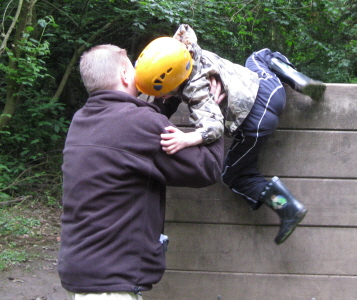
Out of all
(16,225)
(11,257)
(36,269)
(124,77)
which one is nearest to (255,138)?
(124,77)

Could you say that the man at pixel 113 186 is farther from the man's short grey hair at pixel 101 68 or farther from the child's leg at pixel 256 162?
the child's leg at pixel 256 162

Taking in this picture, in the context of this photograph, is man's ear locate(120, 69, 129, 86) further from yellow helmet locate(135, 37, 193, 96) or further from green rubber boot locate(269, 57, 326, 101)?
green rubber boot locate(269, 57, 326, 101)

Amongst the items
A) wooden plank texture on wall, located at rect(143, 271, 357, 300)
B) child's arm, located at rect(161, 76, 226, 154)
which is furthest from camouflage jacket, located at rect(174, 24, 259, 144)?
wooden plank texture on wall, located at rect(143, 271, 357, 300)

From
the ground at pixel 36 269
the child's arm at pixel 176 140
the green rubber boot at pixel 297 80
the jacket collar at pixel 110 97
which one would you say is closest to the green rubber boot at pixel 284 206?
the green rubber boot at pixel 297 80

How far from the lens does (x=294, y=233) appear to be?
2934 mm

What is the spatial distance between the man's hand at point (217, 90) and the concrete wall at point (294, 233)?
1.44 feet

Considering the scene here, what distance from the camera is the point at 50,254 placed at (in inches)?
195

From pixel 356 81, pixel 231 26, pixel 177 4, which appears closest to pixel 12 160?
pixel 177 4

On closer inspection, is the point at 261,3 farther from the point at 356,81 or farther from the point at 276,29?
the point at 356,81

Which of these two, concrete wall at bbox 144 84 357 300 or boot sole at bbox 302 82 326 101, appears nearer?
boot sole at bbox 302 82 326 101

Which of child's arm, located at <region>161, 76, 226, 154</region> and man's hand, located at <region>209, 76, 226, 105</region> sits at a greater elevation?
man's hand, located at <region>209, 76, 226, 105</region>

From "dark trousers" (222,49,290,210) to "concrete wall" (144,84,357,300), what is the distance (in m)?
0.18

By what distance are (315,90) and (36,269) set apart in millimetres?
3133

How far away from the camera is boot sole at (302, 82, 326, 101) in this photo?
8.86ft
